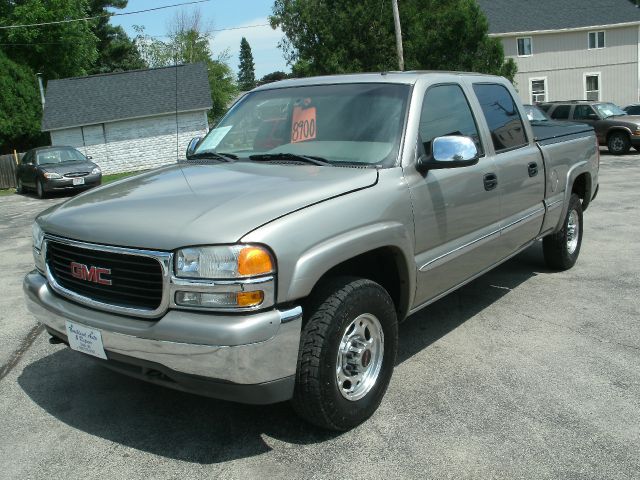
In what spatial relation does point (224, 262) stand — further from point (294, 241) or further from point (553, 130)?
point (553, 130)

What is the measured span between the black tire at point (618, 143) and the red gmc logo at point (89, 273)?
19.9m

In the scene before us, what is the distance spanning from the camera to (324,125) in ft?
13.3

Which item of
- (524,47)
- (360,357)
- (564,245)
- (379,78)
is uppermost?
(524,47)

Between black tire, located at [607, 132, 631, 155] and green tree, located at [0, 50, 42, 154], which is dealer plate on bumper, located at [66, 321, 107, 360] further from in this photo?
green tree, located at [0, 50, 42, 154]

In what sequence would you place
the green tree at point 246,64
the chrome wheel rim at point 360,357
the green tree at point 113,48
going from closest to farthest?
the chrome wheel rim at point 360,357 → the green tree at point 113,48 → the green tree at point 246,64

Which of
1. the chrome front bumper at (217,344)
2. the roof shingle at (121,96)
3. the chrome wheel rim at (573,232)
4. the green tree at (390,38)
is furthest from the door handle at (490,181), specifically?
the roof shingle at (121,96)

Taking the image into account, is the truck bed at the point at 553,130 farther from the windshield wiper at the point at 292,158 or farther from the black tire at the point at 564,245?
the windshield wiper at the point at 292,158

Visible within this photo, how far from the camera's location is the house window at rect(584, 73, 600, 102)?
4044 centimetres

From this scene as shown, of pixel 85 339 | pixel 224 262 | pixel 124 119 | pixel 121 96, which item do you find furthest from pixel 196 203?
pixel 121 96

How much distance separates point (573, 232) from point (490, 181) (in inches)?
97.2

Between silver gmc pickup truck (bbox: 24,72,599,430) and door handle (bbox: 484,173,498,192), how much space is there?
0.05 feet

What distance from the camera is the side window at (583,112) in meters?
20.8

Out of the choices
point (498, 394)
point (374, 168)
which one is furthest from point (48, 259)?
point (498, 394)

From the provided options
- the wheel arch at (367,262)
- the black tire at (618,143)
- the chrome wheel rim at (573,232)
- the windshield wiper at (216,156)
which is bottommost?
the black tire at (618,143)
